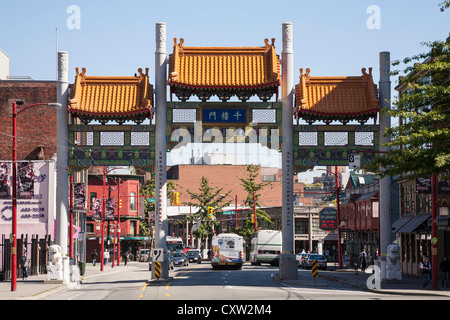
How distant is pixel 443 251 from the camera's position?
1885 inches

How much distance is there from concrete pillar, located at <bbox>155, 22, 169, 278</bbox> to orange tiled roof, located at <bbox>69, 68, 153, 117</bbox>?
785 millimetres

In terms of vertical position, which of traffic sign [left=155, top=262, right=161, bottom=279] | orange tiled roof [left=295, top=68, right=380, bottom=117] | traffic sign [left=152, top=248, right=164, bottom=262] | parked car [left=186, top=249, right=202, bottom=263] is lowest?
parked car [left=186, top=249, right=202, bottom=263]

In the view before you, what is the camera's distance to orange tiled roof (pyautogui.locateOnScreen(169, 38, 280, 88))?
138 feet

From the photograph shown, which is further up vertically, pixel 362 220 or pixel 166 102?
pixel 166 102

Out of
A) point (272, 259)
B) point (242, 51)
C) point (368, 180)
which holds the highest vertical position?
point (242, 51)

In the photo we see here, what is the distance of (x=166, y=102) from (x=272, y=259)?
39.7m

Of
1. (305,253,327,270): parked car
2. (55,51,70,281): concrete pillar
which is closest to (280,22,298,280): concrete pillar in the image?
(55,51,70,281): concrete pillar

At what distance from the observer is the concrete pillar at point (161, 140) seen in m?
41.8

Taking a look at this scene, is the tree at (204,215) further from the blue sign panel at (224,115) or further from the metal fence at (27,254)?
the blue sign panel at (224,115)

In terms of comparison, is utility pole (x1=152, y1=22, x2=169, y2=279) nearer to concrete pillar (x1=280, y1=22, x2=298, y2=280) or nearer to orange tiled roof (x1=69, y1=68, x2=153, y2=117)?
orange tiled roof (x1=69, y1=68, x2=153, y2=117)

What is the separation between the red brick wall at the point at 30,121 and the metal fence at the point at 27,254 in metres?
11.4

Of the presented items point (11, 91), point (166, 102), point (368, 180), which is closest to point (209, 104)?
point (166, 102)

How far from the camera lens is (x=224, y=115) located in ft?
140

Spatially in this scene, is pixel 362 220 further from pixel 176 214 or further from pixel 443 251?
pixel 176 214
